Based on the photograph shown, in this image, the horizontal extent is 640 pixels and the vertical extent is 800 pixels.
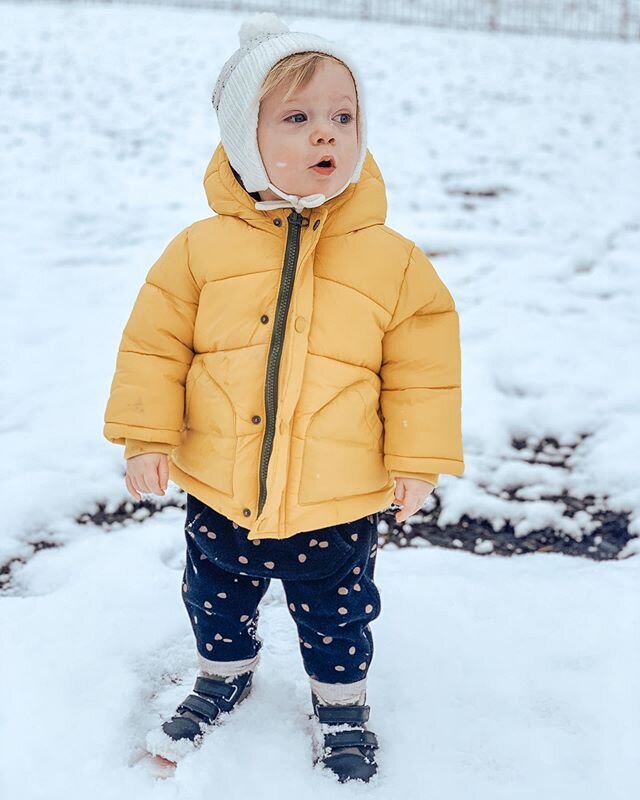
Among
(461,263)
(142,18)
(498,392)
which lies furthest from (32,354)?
(142,18)

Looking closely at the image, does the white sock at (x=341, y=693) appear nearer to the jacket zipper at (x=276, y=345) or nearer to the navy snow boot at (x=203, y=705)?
the navy snow boot at (x=203, y=705)

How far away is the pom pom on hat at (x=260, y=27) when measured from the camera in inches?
66.2

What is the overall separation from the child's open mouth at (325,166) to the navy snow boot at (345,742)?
102 cm

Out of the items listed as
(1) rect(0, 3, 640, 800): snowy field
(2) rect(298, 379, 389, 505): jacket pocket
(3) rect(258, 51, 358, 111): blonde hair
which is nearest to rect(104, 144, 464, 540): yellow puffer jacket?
(2) rect(298, 379, 389, 505): jacket pocket

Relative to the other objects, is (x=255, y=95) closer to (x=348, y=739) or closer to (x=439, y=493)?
(x=348, y=739)

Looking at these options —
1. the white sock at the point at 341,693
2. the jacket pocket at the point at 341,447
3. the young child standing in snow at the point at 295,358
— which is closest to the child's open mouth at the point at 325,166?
the young child standing in snow at the point at 295,358

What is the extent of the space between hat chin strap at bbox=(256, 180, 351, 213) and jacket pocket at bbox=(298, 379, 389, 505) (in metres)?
0.32

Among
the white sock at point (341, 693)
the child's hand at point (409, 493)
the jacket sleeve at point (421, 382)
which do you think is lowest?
the white sock at point (341, 693)

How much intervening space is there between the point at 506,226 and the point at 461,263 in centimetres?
73

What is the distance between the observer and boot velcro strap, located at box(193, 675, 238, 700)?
1.90 meters

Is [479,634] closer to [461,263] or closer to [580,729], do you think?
[580,729]

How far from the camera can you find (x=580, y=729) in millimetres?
1871

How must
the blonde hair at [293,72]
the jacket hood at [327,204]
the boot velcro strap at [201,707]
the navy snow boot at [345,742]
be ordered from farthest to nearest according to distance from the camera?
the boot velcro strap at [201,707], the navy snow boot at [345,742], the jacket hood at [327,204], the blonde hair at [293,72]

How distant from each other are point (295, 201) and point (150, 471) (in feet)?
1.81
